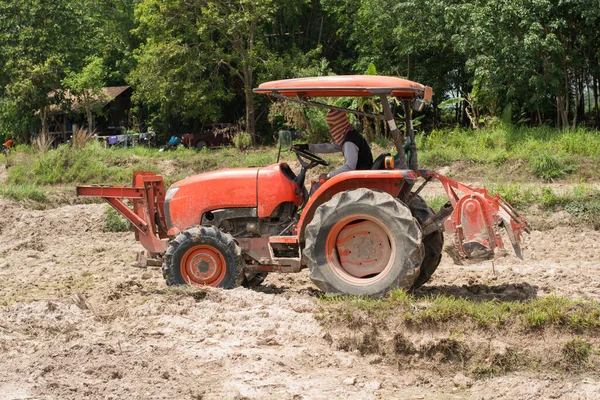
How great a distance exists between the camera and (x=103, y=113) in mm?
32781

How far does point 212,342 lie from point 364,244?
5.91 feet

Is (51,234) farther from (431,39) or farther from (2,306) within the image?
(431,39)

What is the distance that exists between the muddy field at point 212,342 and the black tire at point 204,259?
0.82 feet

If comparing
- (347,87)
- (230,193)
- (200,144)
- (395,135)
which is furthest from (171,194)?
(200,144)

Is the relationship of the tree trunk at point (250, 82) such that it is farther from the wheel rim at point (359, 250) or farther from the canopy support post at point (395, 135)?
the wheel rim at point (359, 250)

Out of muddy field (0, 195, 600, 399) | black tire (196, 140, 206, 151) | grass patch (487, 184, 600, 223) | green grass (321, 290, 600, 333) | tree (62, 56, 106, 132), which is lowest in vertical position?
muddy field (0, 195, 600, 399)

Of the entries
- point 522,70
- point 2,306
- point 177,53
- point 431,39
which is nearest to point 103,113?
point 177,53

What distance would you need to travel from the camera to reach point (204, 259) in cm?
800

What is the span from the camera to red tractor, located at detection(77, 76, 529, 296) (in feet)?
23.8

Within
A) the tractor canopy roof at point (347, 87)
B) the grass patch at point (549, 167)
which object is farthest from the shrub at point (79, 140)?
the tractor canopy roof at point (347, 87)

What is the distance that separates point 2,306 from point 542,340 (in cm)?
497

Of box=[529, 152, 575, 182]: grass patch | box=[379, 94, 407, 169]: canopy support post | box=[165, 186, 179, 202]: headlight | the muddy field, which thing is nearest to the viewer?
the muddy field

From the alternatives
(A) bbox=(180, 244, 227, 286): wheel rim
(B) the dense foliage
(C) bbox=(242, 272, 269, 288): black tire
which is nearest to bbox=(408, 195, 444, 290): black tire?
(C) bbox=(242, 272, 269, 288): black tire

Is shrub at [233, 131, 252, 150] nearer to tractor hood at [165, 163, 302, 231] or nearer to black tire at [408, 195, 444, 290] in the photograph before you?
tractor hood at [165, 163, 302, 231]
